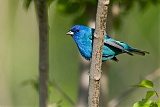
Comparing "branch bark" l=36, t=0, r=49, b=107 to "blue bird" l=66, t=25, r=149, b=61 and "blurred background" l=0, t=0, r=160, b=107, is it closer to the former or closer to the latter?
"blue bird" l=66, t=25, r=149, b=61

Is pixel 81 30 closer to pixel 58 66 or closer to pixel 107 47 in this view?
pixel 107 47

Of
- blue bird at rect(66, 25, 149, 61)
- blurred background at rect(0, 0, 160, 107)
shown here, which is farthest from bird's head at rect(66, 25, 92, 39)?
blurred background at rect(0, 0, 160, 107)

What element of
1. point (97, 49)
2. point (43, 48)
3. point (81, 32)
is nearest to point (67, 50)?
point (81, 32)

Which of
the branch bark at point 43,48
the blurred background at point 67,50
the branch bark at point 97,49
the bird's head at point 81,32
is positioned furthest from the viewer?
the blurred background at point 67,50

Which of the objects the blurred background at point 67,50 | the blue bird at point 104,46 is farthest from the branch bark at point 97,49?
the blurred background at point 67,50

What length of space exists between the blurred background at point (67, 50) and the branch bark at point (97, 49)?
2.30ft

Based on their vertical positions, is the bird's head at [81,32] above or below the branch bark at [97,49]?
above

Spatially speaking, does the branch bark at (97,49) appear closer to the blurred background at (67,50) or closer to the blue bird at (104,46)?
the blue bird at (104,46)

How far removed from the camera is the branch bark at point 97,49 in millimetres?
1388

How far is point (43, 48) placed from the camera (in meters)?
1.91

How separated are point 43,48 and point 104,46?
28 centimetres

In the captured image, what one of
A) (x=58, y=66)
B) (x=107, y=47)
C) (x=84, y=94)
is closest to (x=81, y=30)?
(x=107, y=47)

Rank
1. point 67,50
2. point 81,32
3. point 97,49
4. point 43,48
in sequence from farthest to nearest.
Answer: point 67,50 < point 81,32 < point 43,48 < point 97,49

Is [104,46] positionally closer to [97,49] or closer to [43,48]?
[43,48]
